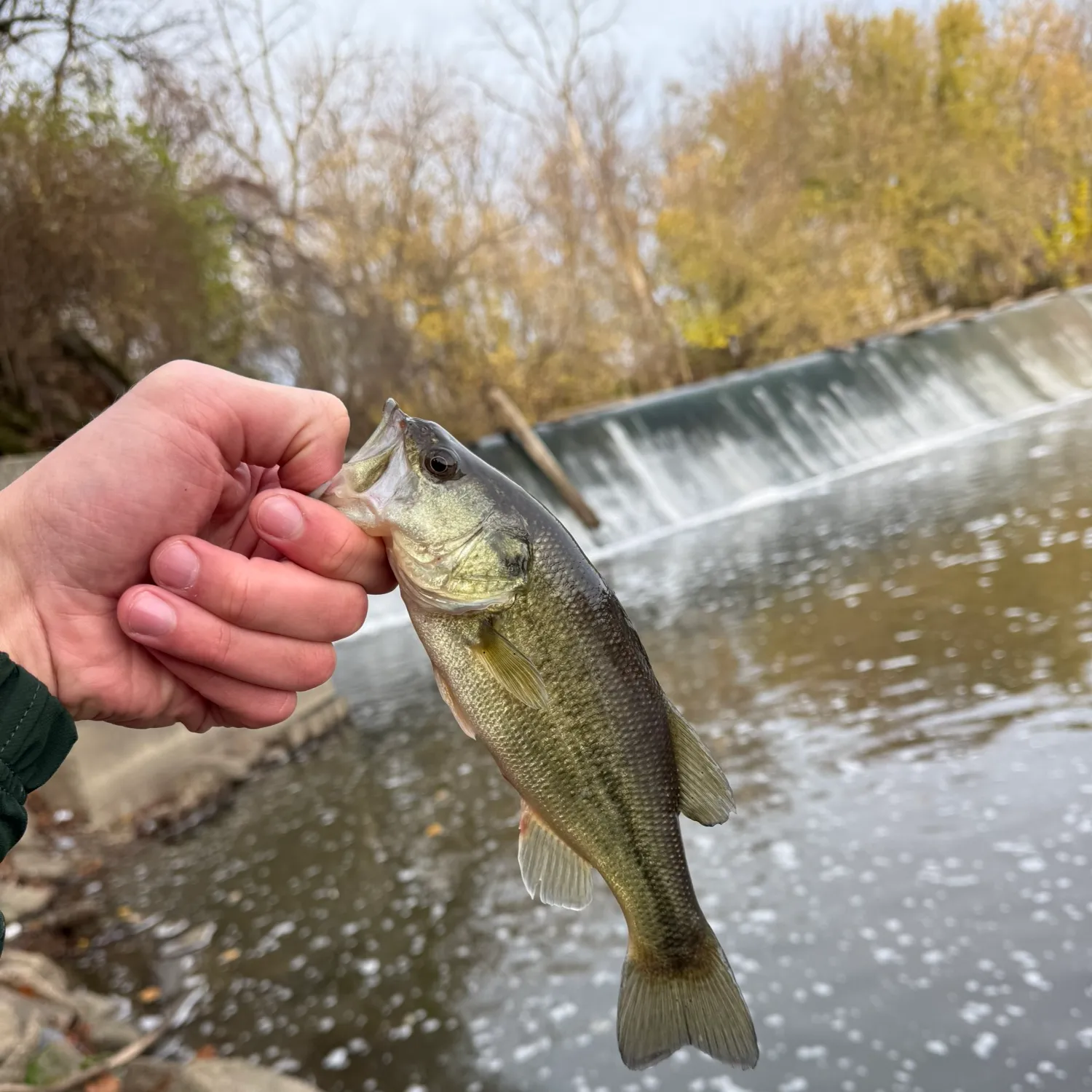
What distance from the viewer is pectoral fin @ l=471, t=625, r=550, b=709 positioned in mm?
1896

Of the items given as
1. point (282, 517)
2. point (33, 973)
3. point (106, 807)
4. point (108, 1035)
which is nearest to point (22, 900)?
point (106, 807)

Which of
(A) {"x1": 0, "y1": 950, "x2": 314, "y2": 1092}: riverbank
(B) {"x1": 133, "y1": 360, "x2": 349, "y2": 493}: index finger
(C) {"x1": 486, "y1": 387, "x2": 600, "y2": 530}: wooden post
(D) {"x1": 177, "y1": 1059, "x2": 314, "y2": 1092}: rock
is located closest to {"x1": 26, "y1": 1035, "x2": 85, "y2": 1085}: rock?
(A) {"x1": 0, "y1": 950, "x2": 314, "y2": 1092}: riverbank

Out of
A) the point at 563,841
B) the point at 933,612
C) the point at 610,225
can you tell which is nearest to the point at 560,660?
the point at 563,841

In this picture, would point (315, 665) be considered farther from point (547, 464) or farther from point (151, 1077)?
point (547, 464)

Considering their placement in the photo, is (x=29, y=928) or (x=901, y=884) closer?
(x=901, y=884)

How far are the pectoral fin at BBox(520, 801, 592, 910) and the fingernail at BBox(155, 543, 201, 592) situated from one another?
88 centimetres

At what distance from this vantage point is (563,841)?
2059 millimetres

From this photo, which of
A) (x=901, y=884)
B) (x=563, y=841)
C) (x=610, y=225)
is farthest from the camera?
(x=610, y=225)

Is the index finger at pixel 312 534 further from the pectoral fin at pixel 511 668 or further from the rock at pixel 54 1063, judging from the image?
the rock at pixel 54 1063

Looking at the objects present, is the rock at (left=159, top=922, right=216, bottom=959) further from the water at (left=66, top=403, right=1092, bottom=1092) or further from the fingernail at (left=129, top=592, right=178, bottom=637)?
the fingernail at (left=129, top=592, right=178, bottom=637)

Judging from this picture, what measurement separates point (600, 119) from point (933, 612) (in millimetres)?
29465

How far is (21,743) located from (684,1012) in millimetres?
1455

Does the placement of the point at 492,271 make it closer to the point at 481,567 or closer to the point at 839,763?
the point at 839,763

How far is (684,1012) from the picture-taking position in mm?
1954
